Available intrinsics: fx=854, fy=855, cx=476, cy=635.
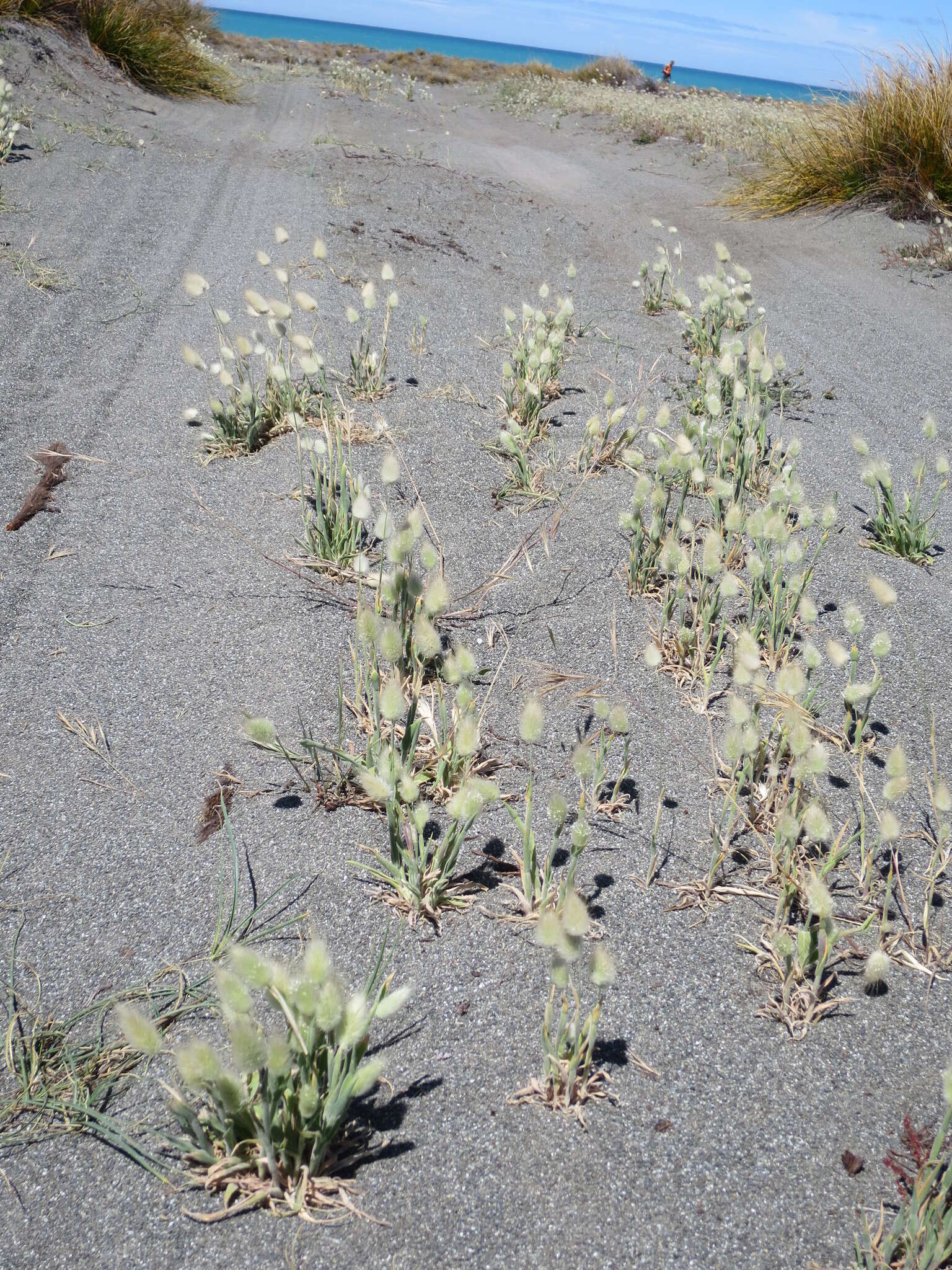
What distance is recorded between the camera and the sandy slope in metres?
1.10

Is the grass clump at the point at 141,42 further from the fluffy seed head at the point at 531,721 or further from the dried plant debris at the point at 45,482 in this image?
the fluffy seed head at the point at 531,721

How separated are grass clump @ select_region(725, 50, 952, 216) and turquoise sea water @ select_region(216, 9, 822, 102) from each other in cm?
8797

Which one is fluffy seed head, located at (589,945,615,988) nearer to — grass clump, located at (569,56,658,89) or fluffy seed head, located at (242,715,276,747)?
fluffy seed head, located at (242,715,276,747)

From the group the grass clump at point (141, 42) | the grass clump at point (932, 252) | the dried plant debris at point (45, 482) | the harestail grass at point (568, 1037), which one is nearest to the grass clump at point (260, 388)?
the dried plant debris at point (45, 482)

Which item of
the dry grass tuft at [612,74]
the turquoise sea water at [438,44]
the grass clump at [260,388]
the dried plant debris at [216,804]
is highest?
the turquoise sea water at [438,44]

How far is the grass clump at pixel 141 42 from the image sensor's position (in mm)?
8188

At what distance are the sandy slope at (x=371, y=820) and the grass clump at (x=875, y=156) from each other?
1964 mm

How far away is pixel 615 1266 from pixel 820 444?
2939 mm

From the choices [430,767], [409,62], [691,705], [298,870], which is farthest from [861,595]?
[409,62]

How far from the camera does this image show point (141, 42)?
889 cm

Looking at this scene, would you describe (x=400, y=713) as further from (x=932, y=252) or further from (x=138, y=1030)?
(x=932, y=252)

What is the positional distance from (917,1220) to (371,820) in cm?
104

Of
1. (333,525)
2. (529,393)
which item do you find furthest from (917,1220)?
(529,393)

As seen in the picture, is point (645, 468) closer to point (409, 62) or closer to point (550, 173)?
point (550, 173)
